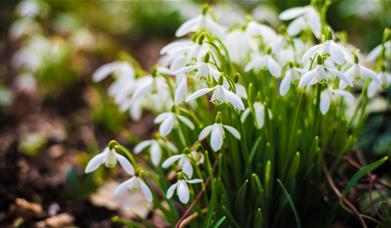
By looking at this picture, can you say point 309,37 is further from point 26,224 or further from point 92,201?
point 26,224

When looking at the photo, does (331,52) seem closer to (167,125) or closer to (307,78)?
(307,78)

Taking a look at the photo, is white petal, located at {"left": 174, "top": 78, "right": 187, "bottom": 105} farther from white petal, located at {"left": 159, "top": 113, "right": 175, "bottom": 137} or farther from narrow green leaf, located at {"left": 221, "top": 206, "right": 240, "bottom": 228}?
narrow green leaf, located at {"left": 221, "top": 206, "right": 240, "bottom": 228}

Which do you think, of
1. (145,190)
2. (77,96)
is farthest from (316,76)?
(77,96)

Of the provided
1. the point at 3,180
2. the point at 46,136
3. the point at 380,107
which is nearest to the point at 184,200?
the point at 3,180

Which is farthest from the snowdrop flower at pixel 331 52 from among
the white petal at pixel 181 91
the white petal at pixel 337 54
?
the white petal at pixel 181 91

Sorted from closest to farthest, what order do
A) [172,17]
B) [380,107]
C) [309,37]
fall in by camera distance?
[309,37] < [380,107] < [172,17]

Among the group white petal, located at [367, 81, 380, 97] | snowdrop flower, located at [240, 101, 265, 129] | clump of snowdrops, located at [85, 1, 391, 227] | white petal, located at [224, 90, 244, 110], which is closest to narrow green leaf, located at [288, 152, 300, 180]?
clump of snowdrops, located at [85, 1, 391, 227]
